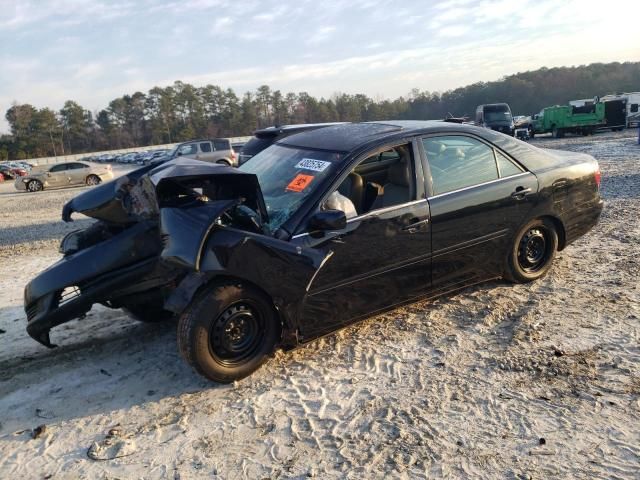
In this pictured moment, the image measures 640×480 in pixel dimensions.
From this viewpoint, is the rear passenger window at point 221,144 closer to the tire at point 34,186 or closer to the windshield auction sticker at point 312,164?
the tire at point 34,186

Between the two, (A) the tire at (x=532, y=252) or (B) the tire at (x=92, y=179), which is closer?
(A) the tire at (x=532, y=252)

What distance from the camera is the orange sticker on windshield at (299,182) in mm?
3770

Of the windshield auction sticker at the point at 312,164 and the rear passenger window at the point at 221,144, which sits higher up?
the rear passenger window at the point at 221,144

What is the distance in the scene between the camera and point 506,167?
4.43 m

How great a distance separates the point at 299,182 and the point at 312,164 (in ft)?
0.68

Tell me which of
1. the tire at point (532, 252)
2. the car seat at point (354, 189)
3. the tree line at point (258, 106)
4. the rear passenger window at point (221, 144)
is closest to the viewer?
the car seat at point (354, 189)

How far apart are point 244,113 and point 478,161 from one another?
92627mm

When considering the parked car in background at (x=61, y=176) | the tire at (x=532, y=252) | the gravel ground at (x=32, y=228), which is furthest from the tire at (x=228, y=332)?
the parked car in background at (x=61, y=176)

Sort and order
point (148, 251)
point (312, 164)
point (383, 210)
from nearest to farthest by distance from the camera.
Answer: point (148, 251), point (383, 210), point (312, 164)

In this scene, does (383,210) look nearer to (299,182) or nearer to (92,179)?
(299,182)

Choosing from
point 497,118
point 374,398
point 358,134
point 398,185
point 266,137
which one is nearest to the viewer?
point 374,398

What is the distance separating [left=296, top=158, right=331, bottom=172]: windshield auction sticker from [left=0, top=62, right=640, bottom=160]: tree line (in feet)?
269

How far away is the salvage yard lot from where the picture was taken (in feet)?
8.48

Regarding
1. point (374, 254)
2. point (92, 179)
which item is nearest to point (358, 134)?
point (374, 254)
